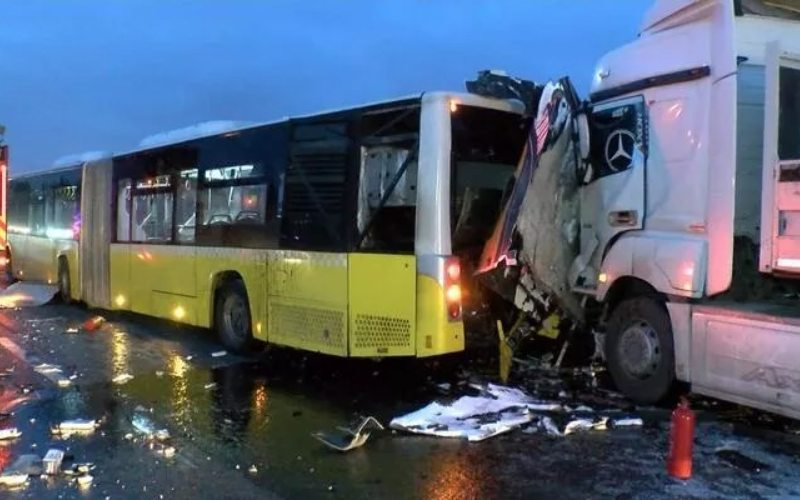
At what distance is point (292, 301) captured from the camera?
30.4 ft

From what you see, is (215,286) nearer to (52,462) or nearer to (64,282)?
(52,462)

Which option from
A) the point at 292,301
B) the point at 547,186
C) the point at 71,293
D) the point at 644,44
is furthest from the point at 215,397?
the point at 71,293

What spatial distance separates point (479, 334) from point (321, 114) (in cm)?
291

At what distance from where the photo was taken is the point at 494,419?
22.7 feet

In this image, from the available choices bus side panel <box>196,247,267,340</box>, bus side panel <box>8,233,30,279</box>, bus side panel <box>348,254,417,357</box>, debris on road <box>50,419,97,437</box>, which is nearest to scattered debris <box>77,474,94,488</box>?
debris on road <box>50,419,97,437</box>

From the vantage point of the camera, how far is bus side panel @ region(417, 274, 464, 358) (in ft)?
25.1

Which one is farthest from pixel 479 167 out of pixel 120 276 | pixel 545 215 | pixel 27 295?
pixel 27 295

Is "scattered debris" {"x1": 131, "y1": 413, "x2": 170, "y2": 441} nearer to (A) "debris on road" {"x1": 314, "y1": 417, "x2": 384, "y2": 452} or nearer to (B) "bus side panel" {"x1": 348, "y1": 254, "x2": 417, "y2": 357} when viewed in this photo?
(A) "debris on road" {"x1": 314, "y1": 417, "x2": 384, "y2": 452}

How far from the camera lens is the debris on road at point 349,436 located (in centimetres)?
626

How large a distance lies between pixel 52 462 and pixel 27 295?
A: 43.4 ft

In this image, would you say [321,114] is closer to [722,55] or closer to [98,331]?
[722,55]

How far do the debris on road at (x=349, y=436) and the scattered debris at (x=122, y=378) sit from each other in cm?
310

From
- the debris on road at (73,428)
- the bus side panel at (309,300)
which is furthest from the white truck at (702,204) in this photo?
the debris on road at (73,428)

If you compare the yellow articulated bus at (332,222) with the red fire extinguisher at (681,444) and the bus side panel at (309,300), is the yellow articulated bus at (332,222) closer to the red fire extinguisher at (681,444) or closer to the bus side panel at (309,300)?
the bus side panel at (309,300)
